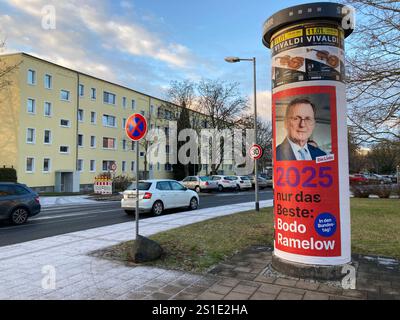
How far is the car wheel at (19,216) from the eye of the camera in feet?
41.0

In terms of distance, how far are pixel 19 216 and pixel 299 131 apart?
1115 centimetres

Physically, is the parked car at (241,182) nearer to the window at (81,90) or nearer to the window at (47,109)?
the window at (81,90)

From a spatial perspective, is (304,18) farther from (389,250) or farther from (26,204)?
(26,204)

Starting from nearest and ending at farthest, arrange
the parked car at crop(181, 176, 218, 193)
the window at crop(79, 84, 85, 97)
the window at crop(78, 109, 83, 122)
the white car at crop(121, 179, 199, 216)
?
the white car at crop(121, 179, 199, 216), the parked car at crop(181, 176, 218, 193), the window at crop(78, 109, 83, 122), the window at crop(79, 84, 85, 97)

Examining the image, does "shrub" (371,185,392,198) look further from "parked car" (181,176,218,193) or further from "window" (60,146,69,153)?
"window" (60,146,69,153)

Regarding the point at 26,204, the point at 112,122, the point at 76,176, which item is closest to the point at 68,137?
the point at 76,176

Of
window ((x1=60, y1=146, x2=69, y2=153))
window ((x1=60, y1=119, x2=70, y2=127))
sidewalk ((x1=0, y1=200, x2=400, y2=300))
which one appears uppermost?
window ((x1=60, y1=119, x2=70, y2=127))

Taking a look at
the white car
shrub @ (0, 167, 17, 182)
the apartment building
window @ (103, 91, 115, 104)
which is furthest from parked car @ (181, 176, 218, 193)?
window @ (103, 91, 115, 104)

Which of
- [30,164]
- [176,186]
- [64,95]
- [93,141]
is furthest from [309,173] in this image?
[93,141]

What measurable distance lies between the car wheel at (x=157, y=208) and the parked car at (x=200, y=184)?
18655 mm

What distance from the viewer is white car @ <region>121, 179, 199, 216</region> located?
14711mm

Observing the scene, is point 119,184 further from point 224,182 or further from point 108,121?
point 108,121

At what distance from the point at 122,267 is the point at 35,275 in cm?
134

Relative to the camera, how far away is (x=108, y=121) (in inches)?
1842
